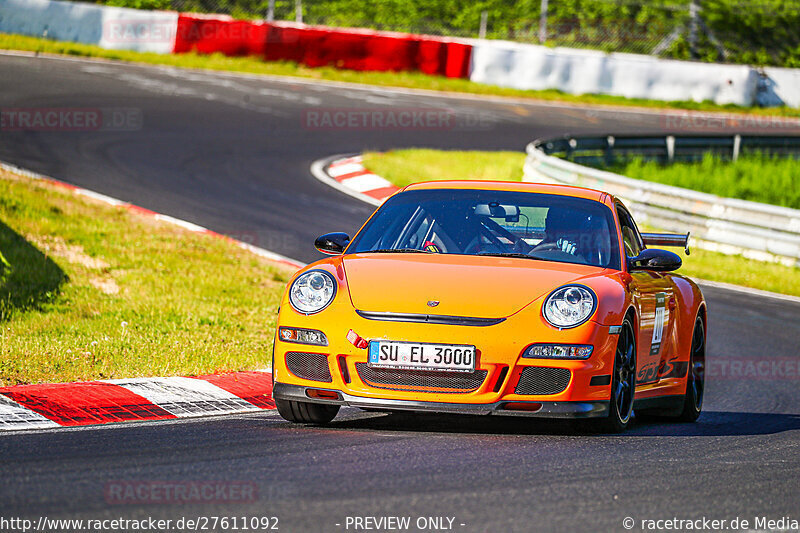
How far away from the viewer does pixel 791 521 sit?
186 inches

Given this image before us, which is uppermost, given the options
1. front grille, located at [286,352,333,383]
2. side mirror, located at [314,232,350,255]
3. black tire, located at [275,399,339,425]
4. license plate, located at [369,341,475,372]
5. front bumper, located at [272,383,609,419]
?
side mirror, located at [314,232,350,255]

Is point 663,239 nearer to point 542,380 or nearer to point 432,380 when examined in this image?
point 542,380

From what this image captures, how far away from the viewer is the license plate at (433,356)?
603cm

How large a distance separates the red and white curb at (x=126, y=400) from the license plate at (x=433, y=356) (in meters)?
1.34

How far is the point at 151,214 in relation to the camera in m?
14.8

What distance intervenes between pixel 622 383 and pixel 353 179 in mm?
13355

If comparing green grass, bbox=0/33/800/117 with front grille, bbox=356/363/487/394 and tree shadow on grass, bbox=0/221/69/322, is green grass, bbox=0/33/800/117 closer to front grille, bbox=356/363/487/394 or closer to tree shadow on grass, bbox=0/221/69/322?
tree shadow on grass, bbox=0/221/69/322

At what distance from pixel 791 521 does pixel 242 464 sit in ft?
7.13

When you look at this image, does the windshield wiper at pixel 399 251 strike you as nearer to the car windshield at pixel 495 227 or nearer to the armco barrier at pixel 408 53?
the car windshield at pixel 495 227

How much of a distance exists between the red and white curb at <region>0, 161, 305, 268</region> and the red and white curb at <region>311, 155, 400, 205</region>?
3.89 meters

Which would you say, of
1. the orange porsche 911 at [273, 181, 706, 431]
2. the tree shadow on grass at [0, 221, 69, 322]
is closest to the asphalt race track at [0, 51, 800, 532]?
the orange porsche 911 at [273, 181, 706, 431]

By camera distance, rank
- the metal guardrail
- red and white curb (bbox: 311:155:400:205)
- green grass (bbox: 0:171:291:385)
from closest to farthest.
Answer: green grass (bbox: 0:171:291:385) < the metal guardrail < red and white curb (bbox: 311:155:400:205)

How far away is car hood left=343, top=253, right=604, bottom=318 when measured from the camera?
6.15 meters

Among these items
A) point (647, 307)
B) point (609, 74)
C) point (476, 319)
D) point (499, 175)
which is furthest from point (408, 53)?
point (476, 319)
